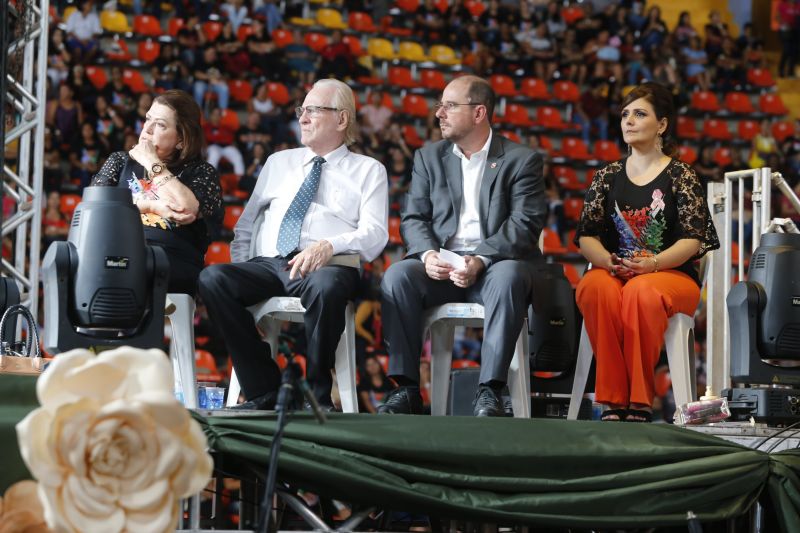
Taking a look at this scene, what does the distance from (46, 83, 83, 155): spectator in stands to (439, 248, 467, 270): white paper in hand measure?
692 centimetres

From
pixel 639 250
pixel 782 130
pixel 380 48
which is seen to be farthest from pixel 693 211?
pixel 782 130

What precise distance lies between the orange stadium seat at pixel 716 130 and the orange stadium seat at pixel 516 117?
2.18 m

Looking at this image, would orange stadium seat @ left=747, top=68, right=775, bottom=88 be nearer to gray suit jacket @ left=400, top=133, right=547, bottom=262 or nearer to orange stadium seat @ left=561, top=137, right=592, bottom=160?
orange stadium seat @ left=561, top=137, right=592, bottom=160

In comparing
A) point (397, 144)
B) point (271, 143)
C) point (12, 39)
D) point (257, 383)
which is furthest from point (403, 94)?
point (257, 383)

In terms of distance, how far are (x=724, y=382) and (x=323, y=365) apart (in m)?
2.04

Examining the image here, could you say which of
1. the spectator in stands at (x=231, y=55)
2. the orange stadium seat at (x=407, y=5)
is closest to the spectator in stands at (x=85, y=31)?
the spectator in stands at (x=231, y=55)

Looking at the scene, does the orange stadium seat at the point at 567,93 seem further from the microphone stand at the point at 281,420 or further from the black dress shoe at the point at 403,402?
the microphone stand at the point at 281,420

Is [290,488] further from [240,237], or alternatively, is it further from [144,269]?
[240,237]

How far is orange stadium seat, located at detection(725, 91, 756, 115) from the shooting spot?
46.1ft

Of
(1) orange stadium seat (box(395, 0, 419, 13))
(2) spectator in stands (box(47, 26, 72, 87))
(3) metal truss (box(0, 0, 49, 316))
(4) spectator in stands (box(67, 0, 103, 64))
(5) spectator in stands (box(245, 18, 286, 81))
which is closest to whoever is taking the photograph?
(3) metal truss (box(0, 0, 49, 316))

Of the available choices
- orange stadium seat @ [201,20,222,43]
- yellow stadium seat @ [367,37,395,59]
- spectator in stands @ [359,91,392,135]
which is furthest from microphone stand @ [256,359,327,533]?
yellow stadium seat @ [367,37,395,59]

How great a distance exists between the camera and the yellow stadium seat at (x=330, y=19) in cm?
1354

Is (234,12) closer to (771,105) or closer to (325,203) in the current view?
(771,105)

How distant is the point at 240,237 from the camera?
4723mm
